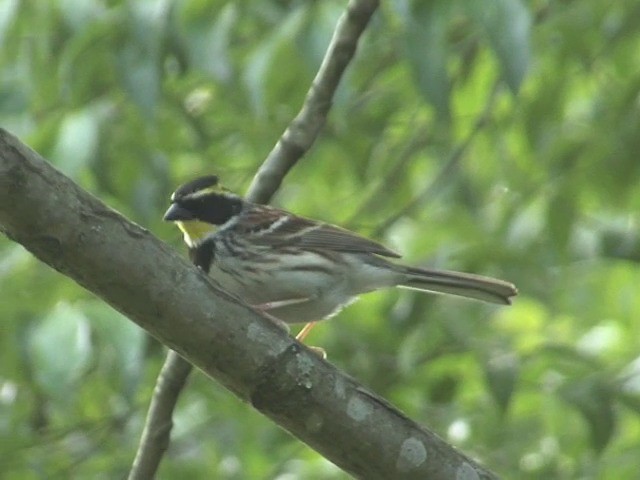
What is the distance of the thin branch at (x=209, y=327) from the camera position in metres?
2.59

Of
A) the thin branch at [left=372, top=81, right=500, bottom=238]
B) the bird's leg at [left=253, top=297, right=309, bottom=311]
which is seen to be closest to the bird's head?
the bird's leg at [left=253, top=297, right=309, bottom=311]

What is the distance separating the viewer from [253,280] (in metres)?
4.61

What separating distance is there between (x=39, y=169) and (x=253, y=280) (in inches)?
82.3

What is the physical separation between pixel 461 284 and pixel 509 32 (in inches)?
42.1

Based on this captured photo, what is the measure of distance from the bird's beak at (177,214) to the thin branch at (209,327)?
6.03ft

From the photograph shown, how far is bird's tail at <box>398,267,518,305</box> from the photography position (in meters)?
4.47

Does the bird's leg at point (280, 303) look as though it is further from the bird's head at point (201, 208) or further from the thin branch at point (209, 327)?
the thin branch at point (209, 327)

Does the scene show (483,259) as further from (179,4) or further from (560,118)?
(179,4)

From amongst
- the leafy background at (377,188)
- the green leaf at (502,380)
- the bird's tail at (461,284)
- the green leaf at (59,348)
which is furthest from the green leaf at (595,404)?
the green leaf at (59,348)

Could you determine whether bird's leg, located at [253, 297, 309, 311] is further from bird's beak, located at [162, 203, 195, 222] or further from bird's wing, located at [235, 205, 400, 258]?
bird's beak, located at [162, 203, 195, 222]

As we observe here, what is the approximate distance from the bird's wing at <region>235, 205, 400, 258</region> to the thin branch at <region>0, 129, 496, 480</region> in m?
1.79

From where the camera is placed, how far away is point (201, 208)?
189 inches

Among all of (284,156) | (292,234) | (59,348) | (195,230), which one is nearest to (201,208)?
(195,230)

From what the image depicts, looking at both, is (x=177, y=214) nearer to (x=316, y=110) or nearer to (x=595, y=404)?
(x=316, y=110)
